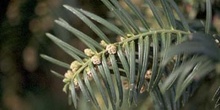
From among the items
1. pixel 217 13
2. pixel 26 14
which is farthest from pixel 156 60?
pixel 26 14

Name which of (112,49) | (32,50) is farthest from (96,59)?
(32,50)

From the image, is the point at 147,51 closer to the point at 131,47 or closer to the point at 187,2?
the point at 131,47

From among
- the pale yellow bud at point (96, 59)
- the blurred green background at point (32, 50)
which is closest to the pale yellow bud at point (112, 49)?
the pale yellow bud at point (96, 59)

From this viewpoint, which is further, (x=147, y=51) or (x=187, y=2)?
(x=187, y=2)

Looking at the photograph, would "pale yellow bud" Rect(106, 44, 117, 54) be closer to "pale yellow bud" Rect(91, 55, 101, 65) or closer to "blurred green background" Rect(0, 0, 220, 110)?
"pale yellow bud" Rect(91, 55, 101, 65)

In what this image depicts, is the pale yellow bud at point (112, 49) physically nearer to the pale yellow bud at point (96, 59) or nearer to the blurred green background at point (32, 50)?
the pale yellow bud at point (96, 59)

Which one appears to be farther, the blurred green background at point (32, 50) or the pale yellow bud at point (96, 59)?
the blurred green background at point (32, 50)

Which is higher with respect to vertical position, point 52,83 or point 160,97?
point 160,97

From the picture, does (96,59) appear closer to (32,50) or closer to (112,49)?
(112,49)

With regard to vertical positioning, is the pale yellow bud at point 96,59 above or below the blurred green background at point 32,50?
above
